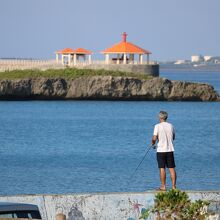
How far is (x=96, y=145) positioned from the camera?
43.3 m

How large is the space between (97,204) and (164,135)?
2.72 metres

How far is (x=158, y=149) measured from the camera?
16.6m

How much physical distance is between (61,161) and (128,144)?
9.11 meters

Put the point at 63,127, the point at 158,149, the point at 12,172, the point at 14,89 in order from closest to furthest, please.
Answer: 1. the point at 158,149
2. the point at 12,172
3. the point at 63,127
4. the point at 14,89

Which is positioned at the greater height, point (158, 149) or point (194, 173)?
point (158, 149)

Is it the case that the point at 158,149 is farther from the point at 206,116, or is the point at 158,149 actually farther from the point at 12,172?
the point at 206,116

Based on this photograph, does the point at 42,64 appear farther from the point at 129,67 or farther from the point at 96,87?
the point at 96,87

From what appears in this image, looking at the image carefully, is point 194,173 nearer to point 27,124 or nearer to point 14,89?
point 27,124

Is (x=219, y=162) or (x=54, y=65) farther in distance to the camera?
(x=54, y=65)

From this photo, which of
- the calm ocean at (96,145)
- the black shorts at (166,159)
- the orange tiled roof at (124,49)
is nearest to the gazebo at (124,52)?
the orange tiled roof at (124,49)

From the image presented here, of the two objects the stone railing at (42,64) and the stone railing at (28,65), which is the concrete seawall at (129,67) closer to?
the stone railing at (42,64)

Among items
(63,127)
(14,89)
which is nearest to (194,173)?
(63,127)

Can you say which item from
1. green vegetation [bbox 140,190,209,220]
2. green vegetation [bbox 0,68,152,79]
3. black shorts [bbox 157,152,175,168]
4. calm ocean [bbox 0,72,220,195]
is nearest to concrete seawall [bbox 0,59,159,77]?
green vegetation [bbox 0,68,152,79]

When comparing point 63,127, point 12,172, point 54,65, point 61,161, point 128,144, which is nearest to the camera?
point 12,172
